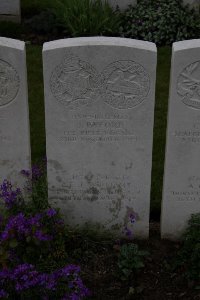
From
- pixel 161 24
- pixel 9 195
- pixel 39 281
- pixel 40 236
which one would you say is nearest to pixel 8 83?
pixel 9 195

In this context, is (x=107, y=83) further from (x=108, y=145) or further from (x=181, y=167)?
(x=181, y=167)

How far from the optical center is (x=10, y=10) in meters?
10.0

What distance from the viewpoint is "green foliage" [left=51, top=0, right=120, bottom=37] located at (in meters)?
9.18

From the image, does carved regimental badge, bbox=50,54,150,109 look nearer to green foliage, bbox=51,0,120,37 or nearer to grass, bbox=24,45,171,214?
grass, bbox=24,45,171,214

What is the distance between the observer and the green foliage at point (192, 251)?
4.92 meters

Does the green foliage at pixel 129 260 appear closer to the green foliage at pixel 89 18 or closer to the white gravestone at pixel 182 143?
the white gravestone at pixel 182 143

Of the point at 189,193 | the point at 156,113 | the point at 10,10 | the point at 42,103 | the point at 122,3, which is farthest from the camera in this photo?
the point at 10,10

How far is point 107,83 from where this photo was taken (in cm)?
490

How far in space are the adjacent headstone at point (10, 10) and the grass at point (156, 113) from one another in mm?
1006

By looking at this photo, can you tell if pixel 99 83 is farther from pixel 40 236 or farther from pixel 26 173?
pixel 40 236

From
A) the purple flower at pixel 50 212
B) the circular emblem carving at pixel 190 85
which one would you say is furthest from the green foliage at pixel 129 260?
the circular emblem carving at pixel 190 85

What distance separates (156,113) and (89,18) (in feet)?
7.82

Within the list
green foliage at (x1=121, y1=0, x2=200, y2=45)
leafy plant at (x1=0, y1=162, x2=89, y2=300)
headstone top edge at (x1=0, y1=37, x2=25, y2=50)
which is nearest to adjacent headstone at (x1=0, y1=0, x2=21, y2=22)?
green foliage at (x1=121, y1=0, x2=200, y2=45)

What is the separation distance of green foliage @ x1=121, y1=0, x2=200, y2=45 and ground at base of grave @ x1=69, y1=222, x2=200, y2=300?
4613 mm
